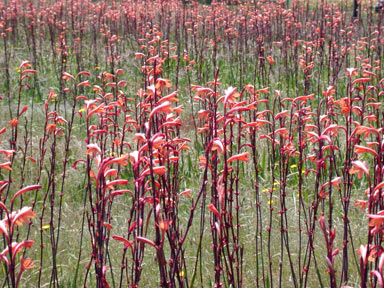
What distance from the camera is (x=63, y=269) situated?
298 centimetres

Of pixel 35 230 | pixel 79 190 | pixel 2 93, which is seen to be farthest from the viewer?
pixel 2 93

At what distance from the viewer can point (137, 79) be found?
23.7ft

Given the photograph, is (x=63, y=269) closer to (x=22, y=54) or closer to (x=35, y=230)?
(x=35, y=230)

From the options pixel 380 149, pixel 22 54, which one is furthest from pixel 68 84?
pixel 380 149

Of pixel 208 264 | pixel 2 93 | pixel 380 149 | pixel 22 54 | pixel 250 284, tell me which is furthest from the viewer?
pixel 22 54

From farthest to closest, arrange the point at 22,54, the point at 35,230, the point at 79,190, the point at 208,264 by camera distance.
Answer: the point at 22,54 → the point at 79,190 → the point at 35,230 → the point at 208,264

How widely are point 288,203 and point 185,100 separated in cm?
286

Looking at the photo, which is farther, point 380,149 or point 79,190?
point 79,190

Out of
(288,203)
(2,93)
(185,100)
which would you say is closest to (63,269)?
(288,203)

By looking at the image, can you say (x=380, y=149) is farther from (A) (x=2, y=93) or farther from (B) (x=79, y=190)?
(A) (x=2, y=93)

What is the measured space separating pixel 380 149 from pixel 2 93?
6.18 meters

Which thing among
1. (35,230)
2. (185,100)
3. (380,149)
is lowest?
(35,230)

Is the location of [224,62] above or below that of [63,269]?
above

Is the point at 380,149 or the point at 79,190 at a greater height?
the point at 380,149
